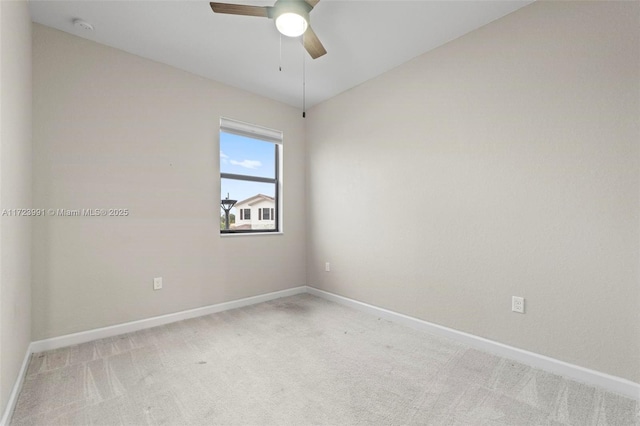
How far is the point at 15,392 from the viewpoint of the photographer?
1635 millimetres

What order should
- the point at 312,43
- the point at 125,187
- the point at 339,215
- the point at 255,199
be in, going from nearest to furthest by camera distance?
the point at 312,43, the point at 125,187, the point at 339,215, the point at 255,199

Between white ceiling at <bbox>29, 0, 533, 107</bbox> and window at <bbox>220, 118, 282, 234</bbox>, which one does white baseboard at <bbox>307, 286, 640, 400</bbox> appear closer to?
window at <bbox>220, 118, 282, 234</bbox>

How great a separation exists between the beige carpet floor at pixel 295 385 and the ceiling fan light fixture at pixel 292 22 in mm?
2261

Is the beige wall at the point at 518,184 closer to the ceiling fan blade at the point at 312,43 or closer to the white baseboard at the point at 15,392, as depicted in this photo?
the ceiling fan blade at the point at 312,43

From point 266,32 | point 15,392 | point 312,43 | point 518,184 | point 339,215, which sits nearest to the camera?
point 15,392

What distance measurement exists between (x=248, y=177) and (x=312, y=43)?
196 cm

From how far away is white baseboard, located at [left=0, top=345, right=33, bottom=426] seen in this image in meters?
1.43

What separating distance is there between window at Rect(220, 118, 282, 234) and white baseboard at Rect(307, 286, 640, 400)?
6.00ft

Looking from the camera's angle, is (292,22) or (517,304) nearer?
(292,22)

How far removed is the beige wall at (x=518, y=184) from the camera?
1767mm

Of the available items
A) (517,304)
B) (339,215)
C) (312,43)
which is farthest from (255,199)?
(517,304)

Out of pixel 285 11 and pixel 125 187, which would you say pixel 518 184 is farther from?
pixel 125 187

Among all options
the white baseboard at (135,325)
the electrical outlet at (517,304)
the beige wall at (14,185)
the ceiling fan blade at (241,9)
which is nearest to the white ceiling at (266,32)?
the ceiling fan blade at (241,9)

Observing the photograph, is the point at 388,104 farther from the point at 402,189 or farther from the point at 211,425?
the point at 211,425
